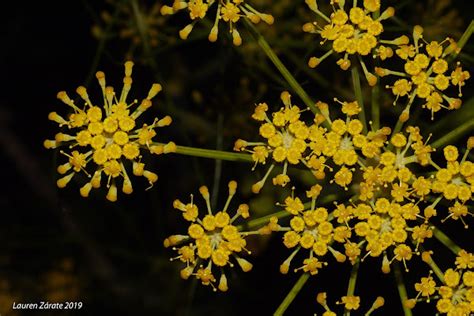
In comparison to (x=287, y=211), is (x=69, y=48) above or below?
above

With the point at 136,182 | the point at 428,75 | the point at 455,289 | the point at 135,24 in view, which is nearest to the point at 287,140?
the point at 428,75

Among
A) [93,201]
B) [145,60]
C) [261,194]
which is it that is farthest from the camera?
[93,201]

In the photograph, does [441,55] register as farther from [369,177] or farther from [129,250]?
[129,250]

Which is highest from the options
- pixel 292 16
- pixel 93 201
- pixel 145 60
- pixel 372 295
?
pixel 292 16

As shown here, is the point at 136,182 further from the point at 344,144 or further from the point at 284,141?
the point at 344,144

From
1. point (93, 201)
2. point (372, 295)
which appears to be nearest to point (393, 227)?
point (372, 295)

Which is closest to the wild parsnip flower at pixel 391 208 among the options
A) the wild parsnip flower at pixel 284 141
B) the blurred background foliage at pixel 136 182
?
the wild parsnip flower at pixel 284 141

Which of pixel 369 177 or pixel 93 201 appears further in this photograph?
pixel 93 201

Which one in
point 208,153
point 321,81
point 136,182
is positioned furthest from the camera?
point 136,182

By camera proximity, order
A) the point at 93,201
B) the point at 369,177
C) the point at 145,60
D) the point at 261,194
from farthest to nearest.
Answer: the point at 93,201 < the point at 261,194 < the point at 145,60 < the point at 369,177
